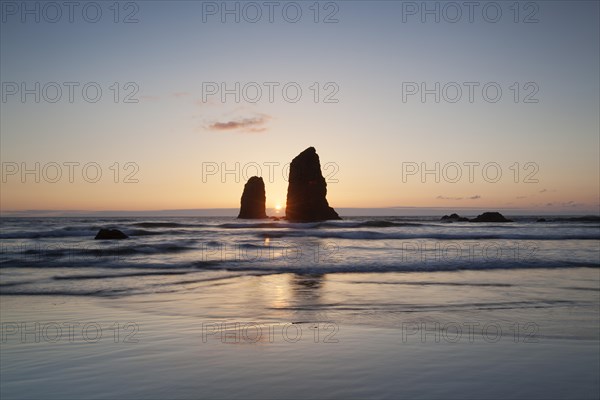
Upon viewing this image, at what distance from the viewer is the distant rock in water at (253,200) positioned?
11681 centimetres

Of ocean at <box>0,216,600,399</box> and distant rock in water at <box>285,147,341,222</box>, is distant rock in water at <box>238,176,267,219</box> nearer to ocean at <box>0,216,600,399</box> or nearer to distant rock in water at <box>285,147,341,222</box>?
distant rock in water at <box>285,147,341,222</box>

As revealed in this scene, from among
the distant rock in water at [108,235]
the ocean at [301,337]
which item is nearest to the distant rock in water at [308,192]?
the distant rock in water at [108,235]

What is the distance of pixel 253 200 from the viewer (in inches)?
4626

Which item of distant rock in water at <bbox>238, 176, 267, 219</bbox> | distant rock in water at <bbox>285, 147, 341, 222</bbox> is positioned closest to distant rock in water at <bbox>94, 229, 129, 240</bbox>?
distant rock in water at <bbox>285, 147, 341, 222</bbox>

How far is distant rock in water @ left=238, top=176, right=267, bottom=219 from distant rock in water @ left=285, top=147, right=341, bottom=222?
1167 inches

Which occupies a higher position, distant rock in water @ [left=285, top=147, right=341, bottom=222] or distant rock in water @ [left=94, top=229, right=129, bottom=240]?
distant rock in water @ [left=285, top=147, right=341, bottom=222]

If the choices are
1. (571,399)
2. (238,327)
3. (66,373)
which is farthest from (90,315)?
(571,399)

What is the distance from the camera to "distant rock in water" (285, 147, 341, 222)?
8400 cm

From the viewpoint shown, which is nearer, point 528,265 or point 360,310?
point 360,310

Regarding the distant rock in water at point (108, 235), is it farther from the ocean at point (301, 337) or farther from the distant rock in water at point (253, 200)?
the distant rock in water at point (253, 200)

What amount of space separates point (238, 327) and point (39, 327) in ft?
10.8

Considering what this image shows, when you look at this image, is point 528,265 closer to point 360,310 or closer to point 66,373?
point 360,310

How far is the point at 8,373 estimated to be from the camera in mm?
4996

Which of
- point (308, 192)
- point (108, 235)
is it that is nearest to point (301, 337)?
point (108, 235)
